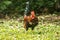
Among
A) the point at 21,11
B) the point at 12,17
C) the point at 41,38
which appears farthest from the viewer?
the point at 21,11

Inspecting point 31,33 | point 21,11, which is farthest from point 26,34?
point 21,11

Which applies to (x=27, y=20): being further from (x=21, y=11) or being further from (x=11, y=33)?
(x=21, y=11)

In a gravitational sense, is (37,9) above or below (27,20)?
below

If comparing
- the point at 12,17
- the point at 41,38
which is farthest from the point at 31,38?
the point at 12,17

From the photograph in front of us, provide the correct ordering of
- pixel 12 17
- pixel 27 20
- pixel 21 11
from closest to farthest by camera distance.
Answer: pixel 27 20, pixel 12 17, pixel 21 11

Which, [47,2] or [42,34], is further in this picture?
[47,2]

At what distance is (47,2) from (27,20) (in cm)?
1027

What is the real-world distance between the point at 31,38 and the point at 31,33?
3.00ft

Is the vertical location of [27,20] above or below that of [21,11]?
above

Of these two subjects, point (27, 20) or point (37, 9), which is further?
point (37, 9)

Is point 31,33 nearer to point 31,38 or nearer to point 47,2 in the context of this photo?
point 31,38

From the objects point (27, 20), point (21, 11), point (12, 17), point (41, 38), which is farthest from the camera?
point (21, 11)

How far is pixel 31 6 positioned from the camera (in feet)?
71.0

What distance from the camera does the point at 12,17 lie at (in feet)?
64.7
